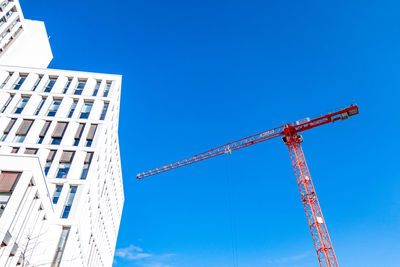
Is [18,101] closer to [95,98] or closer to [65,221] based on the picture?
[95,98]

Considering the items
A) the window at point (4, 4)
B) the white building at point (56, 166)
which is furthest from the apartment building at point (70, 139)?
the window at point (4, 4)

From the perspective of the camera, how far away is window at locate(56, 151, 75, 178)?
31641 millimetres

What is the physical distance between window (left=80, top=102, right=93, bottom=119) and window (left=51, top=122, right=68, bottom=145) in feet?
8.91

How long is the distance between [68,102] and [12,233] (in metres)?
25.0

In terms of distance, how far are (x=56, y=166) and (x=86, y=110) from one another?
1063 centimetres

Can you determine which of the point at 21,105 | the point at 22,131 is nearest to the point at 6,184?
the point at 22,131

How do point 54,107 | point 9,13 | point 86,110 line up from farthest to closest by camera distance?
point 9,13 → point 86,110 → point 54,107

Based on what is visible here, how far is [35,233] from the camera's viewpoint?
73.5 ft

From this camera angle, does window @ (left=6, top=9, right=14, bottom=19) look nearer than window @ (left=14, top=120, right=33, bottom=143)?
No

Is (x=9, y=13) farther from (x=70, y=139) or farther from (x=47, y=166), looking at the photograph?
(x=47, y=166)

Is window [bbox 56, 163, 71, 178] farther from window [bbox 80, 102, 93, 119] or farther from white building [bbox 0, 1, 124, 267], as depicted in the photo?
window [bbox 80, 102, 93, 119]

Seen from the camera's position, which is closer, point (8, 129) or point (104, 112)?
point (8, 129)

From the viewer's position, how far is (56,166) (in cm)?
3181

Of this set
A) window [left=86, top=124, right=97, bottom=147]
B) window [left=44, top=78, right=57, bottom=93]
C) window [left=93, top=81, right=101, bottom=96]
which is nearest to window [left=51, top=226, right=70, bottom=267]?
window [left=86, top=124, right=97, bottom=147]
